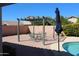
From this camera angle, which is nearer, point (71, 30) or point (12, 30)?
point (71, 30)

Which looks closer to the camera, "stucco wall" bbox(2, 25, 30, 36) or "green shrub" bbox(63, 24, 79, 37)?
"green shrub" bbox(63, 24, 79, 37)

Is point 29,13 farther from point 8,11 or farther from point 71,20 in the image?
point 71,20

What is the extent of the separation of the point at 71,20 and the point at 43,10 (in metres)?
5.62

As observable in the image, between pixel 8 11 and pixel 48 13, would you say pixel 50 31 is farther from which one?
pixel 8 11

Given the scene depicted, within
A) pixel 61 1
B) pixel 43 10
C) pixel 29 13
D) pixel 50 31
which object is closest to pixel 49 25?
pixel 50 31

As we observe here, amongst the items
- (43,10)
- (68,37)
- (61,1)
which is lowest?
(68,37)

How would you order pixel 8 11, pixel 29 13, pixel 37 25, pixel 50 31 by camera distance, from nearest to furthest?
pixel 50 31
pixel 37 25
pixel 8 11
pixel 29 13

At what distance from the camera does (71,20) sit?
123 ft

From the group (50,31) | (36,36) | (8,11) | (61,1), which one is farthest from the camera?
(8,11)

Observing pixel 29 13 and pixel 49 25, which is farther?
pixel 29 13

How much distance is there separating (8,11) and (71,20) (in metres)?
11.8

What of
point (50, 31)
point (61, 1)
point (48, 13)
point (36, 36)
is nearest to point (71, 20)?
point (48, 13)

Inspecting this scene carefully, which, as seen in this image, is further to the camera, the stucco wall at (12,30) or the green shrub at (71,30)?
the stucco wall at (12,30)

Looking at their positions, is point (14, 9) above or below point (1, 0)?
above
